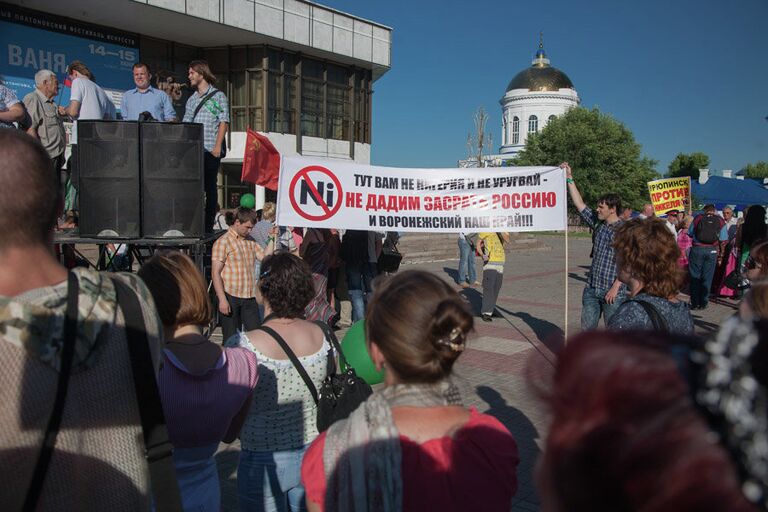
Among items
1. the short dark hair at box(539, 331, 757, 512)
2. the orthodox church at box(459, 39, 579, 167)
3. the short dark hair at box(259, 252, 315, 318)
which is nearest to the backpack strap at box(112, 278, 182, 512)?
the short dark hair at box(539, 331, 757, 512)

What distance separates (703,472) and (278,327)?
2487mm

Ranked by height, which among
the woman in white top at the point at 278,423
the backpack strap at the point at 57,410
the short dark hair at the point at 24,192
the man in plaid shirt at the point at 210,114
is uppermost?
the man in plaid shirt at the point at 210,114

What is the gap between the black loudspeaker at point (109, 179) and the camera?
667cm

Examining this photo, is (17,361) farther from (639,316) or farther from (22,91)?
(22,91)

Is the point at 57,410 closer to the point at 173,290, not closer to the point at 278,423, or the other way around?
the point at 173,290

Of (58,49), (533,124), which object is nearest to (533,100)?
(533,124)

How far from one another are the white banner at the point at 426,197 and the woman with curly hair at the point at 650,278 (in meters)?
3.39

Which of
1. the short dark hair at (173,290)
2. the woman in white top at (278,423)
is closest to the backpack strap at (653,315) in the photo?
the woman in white top at (278,423)

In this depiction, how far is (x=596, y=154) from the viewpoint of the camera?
2244 inches

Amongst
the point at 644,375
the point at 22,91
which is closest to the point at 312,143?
the point at 22,91

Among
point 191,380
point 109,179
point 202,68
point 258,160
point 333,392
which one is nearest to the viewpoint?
point 191,380

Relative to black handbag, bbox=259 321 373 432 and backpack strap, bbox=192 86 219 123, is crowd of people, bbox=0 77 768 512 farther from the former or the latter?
backpack strap, bbox=192 86 219 123

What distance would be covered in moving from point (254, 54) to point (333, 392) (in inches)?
1015

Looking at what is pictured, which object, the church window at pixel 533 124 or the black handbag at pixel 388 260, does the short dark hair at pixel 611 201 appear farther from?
the church window at pixel 533 124
